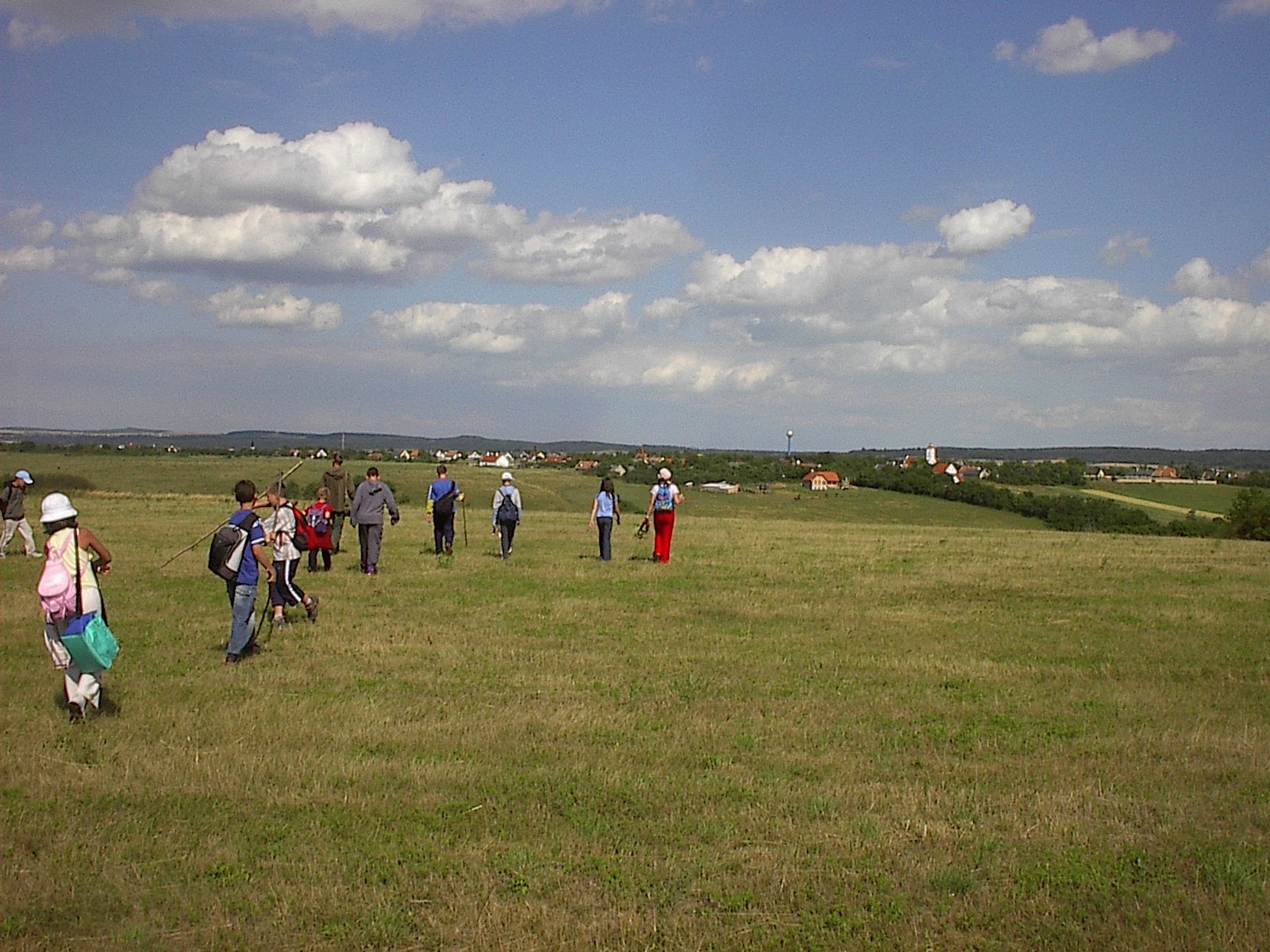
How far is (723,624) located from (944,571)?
9348 millimetres

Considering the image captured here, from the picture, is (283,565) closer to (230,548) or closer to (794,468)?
(230,548)

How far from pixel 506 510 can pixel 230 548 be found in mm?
11197

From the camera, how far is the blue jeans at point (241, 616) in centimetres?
1230

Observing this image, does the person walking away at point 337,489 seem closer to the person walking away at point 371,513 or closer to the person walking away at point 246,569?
the person walking away at point 371,513

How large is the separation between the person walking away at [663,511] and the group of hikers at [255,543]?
2cm

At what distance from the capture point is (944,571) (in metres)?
23.9

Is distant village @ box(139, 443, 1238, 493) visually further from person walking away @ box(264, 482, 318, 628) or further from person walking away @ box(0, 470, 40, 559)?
person walking away @ box(264, 482, 318, 628)

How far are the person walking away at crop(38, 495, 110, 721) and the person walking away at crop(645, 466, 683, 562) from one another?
1387 cm

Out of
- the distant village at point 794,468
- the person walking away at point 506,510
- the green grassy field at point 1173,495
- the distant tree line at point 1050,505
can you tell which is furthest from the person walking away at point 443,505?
the green grassy field at point 1173,495

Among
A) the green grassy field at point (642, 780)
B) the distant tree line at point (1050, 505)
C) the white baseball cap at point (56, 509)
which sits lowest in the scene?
the distant tree line at point (1050, 505)

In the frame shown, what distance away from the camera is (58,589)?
966cm

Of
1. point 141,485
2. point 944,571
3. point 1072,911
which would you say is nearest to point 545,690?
point 1072,911

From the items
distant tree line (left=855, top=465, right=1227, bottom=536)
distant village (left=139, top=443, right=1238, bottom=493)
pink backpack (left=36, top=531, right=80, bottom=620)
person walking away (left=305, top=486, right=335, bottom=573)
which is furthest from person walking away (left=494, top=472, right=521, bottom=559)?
distant village (left=139, top=443, right=1238, bottom=493)

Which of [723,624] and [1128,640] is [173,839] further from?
[1128,640]
